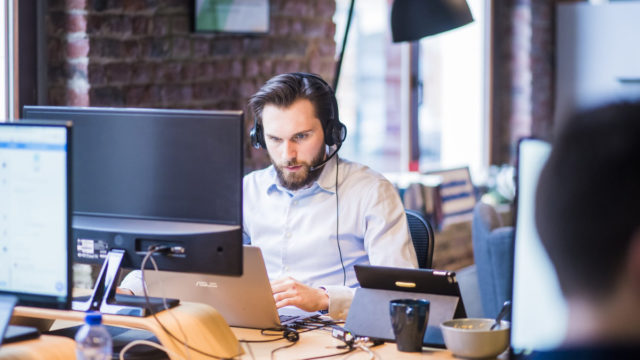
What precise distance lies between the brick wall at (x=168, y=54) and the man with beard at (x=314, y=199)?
72 cm

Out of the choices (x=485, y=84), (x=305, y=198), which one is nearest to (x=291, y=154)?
(x=305, y=198)

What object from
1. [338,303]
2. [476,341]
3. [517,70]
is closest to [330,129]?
[338,303]

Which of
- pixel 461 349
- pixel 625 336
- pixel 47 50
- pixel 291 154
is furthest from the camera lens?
pixel 47 50

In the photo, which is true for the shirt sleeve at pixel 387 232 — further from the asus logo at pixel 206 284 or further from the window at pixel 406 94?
the window at pixel 406 94

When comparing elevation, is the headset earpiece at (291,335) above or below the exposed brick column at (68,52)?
below

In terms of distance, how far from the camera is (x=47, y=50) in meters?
2.70

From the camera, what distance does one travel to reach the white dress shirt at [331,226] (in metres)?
2.24

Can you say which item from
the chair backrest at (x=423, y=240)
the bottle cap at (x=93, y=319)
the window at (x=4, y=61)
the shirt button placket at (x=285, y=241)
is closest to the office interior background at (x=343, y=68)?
the window at (x=4, y=61)

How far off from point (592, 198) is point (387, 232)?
A: 1431mm

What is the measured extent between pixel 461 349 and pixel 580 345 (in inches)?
26.8

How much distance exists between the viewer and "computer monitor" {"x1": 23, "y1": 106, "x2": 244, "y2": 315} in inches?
62.7

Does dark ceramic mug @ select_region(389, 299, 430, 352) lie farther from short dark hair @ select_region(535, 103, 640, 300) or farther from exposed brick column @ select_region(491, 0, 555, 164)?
exposed brick column @ select_region(491, 0, 555, 164)

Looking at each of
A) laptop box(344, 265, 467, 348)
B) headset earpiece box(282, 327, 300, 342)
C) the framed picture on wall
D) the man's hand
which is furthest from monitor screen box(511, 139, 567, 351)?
the framed picture on wall

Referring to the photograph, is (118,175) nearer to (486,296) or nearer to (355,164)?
(355,164)
